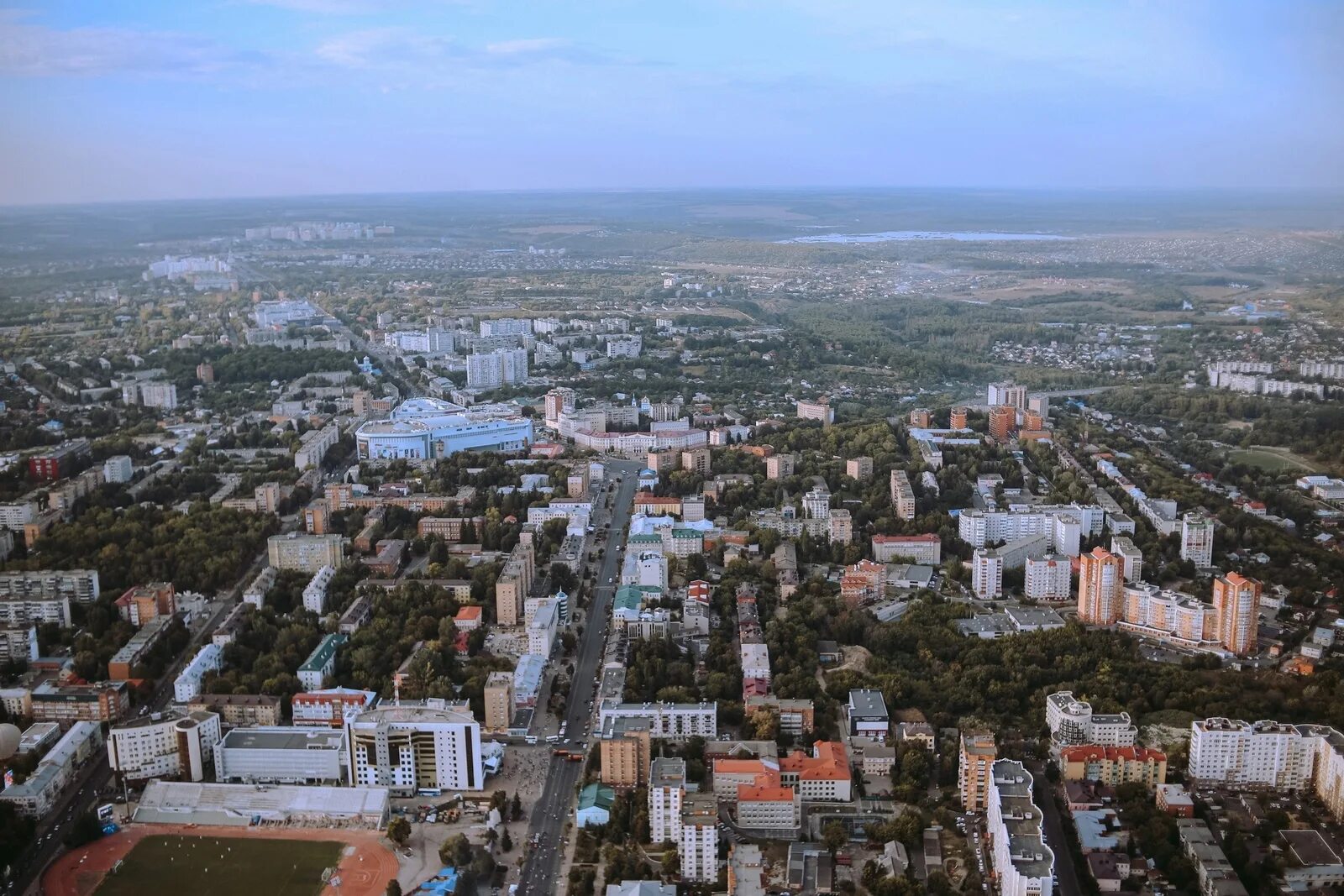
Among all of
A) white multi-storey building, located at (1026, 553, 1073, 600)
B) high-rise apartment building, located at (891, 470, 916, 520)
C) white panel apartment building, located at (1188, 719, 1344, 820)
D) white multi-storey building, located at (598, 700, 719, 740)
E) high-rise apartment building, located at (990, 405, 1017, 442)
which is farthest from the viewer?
high-rise apartment building, located at (990, 405, 1017, 442)

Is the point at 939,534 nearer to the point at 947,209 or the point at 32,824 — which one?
the point at 32,824

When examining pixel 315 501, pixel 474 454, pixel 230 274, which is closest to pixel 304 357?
pixel 474 454

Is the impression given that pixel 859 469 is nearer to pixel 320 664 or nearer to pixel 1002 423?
pixel 1002 423

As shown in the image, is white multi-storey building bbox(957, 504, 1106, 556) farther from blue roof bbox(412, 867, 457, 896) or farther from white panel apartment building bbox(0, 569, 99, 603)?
white panel apartment building bbox(0, 569, 99, 603)

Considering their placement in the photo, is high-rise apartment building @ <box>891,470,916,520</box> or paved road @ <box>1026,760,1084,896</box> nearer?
paved road @ <box>1026,760,1084,896</box>

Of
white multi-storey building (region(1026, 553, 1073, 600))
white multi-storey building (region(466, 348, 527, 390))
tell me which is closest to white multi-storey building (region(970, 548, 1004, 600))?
white multi-storey building (region(1026, 553, 1073, 600))

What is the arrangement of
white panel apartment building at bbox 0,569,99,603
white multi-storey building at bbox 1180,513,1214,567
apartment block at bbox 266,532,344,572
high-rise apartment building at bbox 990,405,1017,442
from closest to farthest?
white panel apartment building at bbox 0,569,99,603 < apartment block at bbox 266,532,344,572 < white multi-storey building at bbox 1180,513,1214,567 < high-rise apartment building at bbox 990,405,1017,442

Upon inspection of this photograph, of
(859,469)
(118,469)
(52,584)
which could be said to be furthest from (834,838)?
(118,469)
